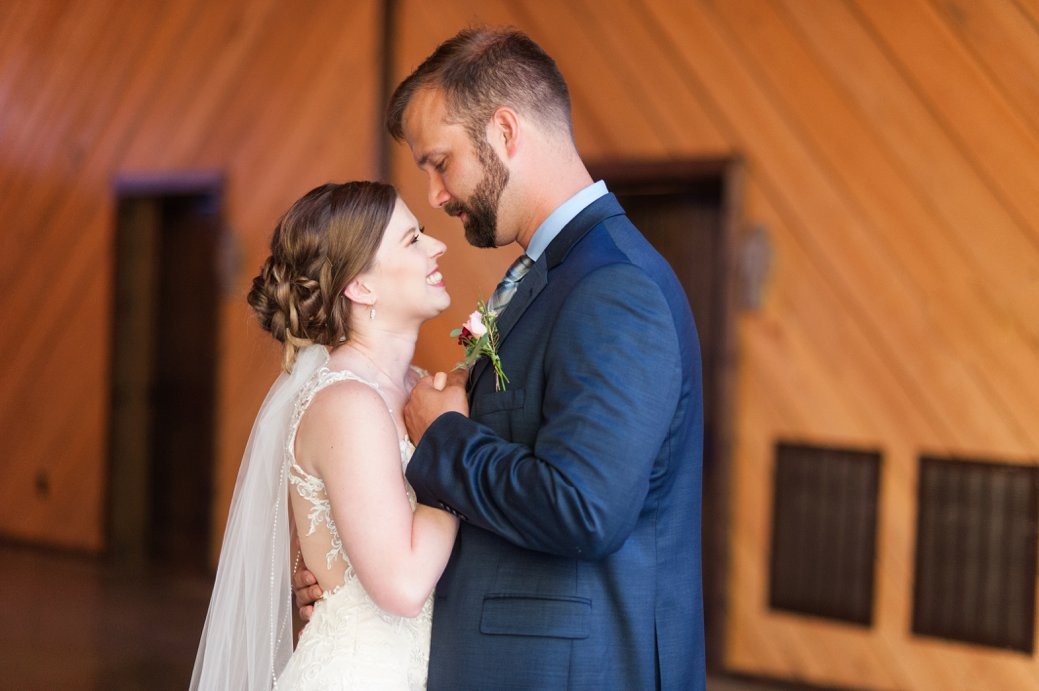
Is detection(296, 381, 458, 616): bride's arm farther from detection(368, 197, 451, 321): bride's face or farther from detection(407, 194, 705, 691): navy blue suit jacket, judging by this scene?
detection(368, 197, 451, 321): bride's face

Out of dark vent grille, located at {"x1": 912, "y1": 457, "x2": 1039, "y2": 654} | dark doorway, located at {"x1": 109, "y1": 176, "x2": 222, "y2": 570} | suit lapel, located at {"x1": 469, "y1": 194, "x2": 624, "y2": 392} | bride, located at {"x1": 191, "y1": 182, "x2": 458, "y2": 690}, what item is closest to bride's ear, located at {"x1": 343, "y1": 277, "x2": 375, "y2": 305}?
bride, located at {"x1": 191, "y1": 182, "x2": 458, "y2": 690}

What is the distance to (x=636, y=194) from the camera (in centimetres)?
505

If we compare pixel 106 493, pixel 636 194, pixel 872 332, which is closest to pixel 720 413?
pixel 872 332

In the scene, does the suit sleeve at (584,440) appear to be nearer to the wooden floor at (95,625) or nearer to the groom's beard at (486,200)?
the groom's beard at (486,200)

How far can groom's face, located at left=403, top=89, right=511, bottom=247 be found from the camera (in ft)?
7.02

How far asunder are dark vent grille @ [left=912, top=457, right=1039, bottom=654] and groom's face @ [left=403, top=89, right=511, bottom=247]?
2.72 metres

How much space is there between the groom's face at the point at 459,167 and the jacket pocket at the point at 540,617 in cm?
67

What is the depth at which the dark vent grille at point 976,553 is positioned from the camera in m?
4.09

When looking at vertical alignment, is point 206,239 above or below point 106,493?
above

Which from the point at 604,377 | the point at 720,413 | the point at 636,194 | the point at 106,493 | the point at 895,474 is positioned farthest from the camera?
the point at 106,493

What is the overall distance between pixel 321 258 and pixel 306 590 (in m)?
0.68

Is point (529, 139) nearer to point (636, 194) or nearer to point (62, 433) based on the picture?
point (636, 194)

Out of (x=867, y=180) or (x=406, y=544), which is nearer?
(x=406, y=544)

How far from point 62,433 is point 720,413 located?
4.64 metres
